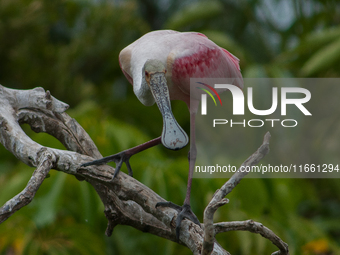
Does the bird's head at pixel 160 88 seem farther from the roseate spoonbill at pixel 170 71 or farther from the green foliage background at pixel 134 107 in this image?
the green foliage background at pixel 134 107

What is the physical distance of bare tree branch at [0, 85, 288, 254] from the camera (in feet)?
5.20

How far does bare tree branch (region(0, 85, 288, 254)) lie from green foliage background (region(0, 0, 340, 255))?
124 centimetres

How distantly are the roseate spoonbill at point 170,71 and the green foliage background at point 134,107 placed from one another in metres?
1.23

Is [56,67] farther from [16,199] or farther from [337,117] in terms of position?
[16,199]

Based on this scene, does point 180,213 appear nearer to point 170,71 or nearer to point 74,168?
point 74,168

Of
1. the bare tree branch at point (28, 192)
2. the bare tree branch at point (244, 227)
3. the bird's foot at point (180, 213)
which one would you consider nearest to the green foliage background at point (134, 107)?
the bird's foot at point (180, 213)

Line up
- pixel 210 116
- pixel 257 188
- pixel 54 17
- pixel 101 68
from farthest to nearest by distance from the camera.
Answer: pixel 101 68
pixel 54 17
pixel 210 116
pixel 257 188

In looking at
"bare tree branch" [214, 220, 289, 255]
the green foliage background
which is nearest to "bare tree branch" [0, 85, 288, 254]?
"bare tree branch" [214, 220, 289, 255]

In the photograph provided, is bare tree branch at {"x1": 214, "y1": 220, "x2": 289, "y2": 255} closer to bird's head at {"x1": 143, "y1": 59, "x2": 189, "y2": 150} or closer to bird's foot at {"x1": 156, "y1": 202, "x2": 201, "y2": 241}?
bird's foot at {"x1": 156, "y1": 202, "x2": 201, "y2": 241}

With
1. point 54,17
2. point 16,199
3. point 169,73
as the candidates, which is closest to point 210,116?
point 54,17

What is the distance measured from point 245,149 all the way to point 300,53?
5.41 ft

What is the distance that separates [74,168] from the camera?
168cm

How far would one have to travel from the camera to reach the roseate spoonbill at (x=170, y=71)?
183 cm

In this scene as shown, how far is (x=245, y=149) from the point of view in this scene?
5207 mm
